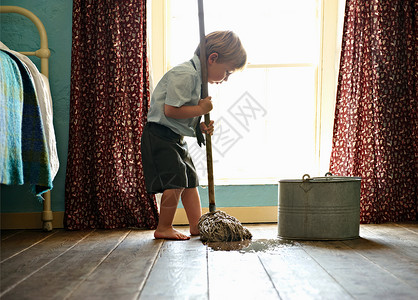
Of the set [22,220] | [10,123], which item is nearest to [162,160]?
[10,123]

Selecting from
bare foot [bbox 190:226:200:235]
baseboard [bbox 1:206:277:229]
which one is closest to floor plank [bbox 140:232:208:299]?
bare foot [bbox 190:226:200:235]

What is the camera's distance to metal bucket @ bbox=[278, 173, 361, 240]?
80.7 inches

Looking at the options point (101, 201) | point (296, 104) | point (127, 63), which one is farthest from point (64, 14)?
point (296, 104)

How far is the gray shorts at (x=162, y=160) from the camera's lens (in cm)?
215

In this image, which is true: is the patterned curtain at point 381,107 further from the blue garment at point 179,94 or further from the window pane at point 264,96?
the blue garment at point 179,94

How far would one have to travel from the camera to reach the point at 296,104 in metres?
2.83

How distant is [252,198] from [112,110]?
97cm

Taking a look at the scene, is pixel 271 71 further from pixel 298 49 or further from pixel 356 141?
pixel 356 141

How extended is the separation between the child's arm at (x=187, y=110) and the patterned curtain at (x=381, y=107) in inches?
38.0

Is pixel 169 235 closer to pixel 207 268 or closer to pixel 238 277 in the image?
pixel 207 268

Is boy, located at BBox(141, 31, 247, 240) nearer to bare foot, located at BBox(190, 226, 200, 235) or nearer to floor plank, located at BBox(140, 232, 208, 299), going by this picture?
bare foot, located at BBox(190, 226, 200, 235)

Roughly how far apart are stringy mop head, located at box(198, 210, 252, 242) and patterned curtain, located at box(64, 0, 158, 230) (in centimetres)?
51

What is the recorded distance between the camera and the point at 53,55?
2.62 m

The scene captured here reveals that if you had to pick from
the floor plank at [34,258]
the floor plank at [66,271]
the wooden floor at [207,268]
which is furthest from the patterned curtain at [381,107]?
the floor plank at [34,258]
